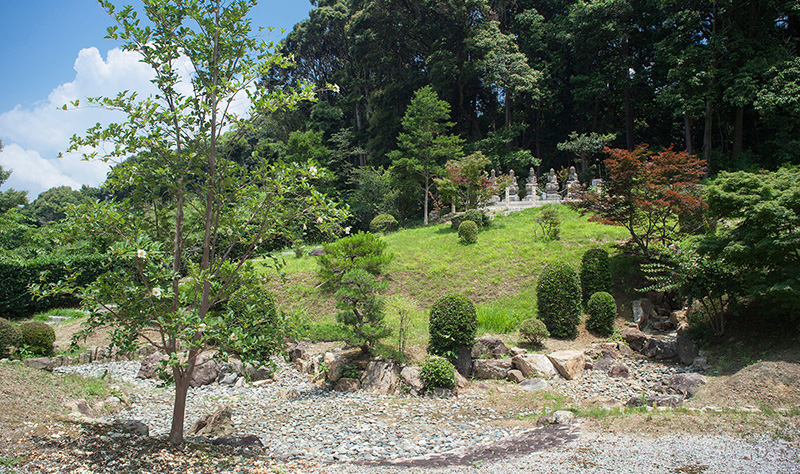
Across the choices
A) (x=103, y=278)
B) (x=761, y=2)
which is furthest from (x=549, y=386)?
(x=761, y=2)

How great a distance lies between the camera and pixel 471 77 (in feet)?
102

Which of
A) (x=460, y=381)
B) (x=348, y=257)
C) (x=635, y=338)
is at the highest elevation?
(x=348, y=257)

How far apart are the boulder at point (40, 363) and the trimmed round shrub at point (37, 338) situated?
91cm

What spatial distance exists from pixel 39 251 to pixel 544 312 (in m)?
19.0

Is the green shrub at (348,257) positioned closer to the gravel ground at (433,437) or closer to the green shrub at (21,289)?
the gravel ground at (433,437)

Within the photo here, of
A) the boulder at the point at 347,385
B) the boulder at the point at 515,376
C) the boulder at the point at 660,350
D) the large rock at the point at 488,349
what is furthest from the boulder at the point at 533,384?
the boulder at the point at 347,385

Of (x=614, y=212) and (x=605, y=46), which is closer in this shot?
(x=614, y=212)

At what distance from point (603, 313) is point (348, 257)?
6.64 metres

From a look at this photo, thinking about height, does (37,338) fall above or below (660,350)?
above

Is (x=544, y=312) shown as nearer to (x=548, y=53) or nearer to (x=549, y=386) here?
(x=549, y=386)

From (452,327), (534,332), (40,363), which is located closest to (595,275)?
(534,332)

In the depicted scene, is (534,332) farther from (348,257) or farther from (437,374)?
(348,257)

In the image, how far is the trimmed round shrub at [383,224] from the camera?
23.3m

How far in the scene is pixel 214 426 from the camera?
657cm
